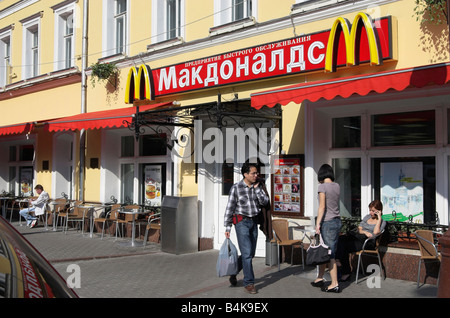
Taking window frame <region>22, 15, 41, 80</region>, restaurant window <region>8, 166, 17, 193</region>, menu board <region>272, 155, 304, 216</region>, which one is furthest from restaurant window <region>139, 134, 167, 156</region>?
restaurant window <region>8, 166, 17, 193</region>

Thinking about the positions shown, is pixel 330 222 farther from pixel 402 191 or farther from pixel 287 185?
pixel 287 185

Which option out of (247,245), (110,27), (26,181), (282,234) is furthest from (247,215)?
(26,181)

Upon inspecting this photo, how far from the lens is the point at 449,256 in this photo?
3.75 meters

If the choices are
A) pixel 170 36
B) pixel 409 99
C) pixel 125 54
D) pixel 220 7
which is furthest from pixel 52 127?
pixel 409 99

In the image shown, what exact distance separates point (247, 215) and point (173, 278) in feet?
6.12

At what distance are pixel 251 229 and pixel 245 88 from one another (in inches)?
142

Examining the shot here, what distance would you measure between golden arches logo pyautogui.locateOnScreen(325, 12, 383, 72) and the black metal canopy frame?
4.86 ft

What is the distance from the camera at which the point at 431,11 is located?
6637mm

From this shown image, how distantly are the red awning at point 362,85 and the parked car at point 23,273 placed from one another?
4.91 m

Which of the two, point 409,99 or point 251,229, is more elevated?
point 409,99

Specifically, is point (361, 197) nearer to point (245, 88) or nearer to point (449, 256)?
point (245, 88)

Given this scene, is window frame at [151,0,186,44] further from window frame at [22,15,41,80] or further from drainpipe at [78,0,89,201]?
window frame at [22,15,41,80]
